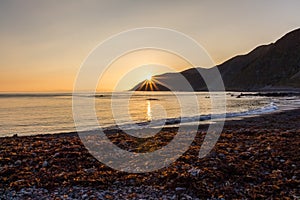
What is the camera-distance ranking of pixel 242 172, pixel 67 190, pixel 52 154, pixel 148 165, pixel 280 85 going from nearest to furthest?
pixel 67 190, pixel 242 172, pixel 148 165, pixel 52 154, pixel 280 85

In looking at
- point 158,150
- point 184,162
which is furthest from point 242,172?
point 158,150

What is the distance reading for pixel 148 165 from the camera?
398 inches

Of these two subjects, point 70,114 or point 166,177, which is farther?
point 70,114

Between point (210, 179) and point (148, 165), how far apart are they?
7.71ft

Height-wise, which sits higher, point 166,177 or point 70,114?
point 166,177

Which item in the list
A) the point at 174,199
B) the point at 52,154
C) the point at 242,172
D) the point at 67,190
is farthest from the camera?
the point at 52,154

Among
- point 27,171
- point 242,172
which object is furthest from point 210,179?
point 27,171

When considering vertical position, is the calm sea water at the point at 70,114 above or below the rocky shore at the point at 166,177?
below

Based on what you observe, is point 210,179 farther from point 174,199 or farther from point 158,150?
point 158,150

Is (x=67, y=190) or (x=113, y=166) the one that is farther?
(x=113, y=166)

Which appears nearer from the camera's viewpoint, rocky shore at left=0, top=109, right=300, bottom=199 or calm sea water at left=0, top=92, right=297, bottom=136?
rocky shore at left=0, top=109, right=300, bottom=199

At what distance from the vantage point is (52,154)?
464 inches

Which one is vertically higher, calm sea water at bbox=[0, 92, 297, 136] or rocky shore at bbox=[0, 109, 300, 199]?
rocky shore at bbox=[0, 109, 300, 199]

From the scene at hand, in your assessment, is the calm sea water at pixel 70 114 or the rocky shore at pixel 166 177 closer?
the rocky shore at pixel 166 177
